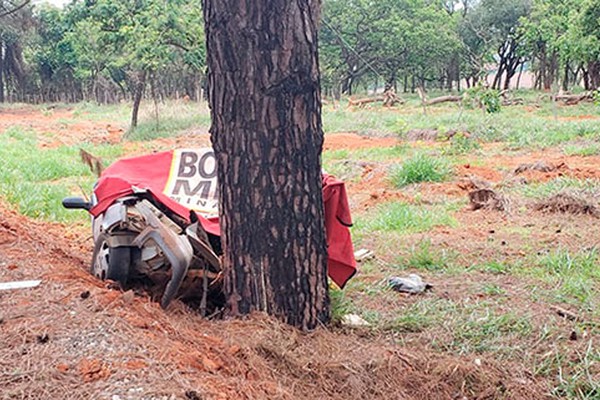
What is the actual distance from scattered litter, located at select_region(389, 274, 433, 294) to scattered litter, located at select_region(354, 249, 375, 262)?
1.98 ft

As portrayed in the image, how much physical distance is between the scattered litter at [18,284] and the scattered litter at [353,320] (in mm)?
1266

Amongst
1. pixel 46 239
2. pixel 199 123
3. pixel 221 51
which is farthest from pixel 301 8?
pixel 199 123

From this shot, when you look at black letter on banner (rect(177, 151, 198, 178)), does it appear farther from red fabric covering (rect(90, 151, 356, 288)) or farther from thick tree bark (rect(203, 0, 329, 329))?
thick tree bark (rect(203, 0, 329, 329))

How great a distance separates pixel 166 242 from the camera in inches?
99.5

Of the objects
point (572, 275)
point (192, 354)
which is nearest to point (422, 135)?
point (572, 275)

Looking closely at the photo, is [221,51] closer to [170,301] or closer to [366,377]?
[170,301]

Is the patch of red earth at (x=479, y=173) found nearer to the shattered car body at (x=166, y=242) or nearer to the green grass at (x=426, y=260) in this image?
the green grass at (x=426, y=260)

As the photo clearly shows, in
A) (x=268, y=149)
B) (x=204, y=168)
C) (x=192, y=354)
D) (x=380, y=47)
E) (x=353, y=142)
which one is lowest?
(x=353, y=142)

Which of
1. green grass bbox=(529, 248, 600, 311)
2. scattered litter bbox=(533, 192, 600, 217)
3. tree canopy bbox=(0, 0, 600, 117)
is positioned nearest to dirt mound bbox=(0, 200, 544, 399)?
green grass bbox=(529, 248, 600, 311)

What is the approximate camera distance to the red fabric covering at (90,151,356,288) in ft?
9.10

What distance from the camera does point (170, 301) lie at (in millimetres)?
2551

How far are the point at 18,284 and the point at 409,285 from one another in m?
1.83

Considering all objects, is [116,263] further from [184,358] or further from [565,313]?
[565,313]

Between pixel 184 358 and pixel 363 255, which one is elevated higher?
pixel 184 358
